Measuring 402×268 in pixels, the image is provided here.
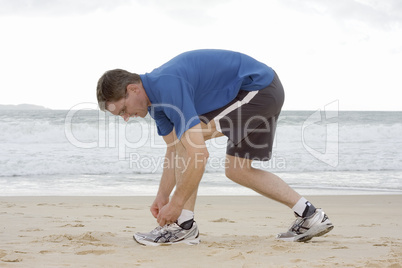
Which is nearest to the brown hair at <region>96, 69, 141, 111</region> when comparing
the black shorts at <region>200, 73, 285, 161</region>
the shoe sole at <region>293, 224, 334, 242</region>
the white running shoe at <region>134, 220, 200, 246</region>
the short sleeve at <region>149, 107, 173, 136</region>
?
the short sleeve at <region>149, 107, 173, 136</region>

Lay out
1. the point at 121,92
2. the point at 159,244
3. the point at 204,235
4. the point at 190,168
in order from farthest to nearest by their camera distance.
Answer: the point at 204,235
the point at 159,244
the point at 121,92
the point at 190,168

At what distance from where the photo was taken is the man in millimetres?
2426

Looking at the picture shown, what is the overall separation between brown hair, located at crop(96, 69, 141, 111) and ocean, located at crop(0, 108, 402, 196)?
4071mm

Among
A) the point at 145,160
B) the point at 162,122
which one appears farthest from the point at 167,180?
the point at 145,160

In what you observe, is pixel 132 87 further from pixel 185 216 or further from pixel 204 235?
pixel 204 235

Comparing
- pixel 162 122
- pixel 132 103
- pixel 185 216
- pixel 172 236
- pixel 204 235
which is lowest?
pixel 204 235

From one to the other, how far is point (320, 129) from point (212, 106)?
16871mm

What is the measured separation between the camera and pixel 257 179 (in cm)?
308

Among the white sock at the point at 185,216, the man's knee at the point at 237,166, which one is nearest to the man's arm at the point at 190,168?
the white sock at the point at 185,216

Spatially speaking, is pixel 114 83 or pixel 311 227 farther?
pixel 311 227

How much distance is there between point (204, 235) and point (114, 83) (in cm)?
144

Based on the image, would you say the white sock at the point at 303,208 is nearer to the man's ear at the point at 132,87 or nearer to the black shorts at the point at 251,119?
the black shorts at the point at 251,119

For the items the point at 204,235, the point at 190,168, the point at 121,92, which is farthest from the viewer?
the point at 204,235

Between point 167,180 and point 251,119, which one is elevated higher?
point 251,119
